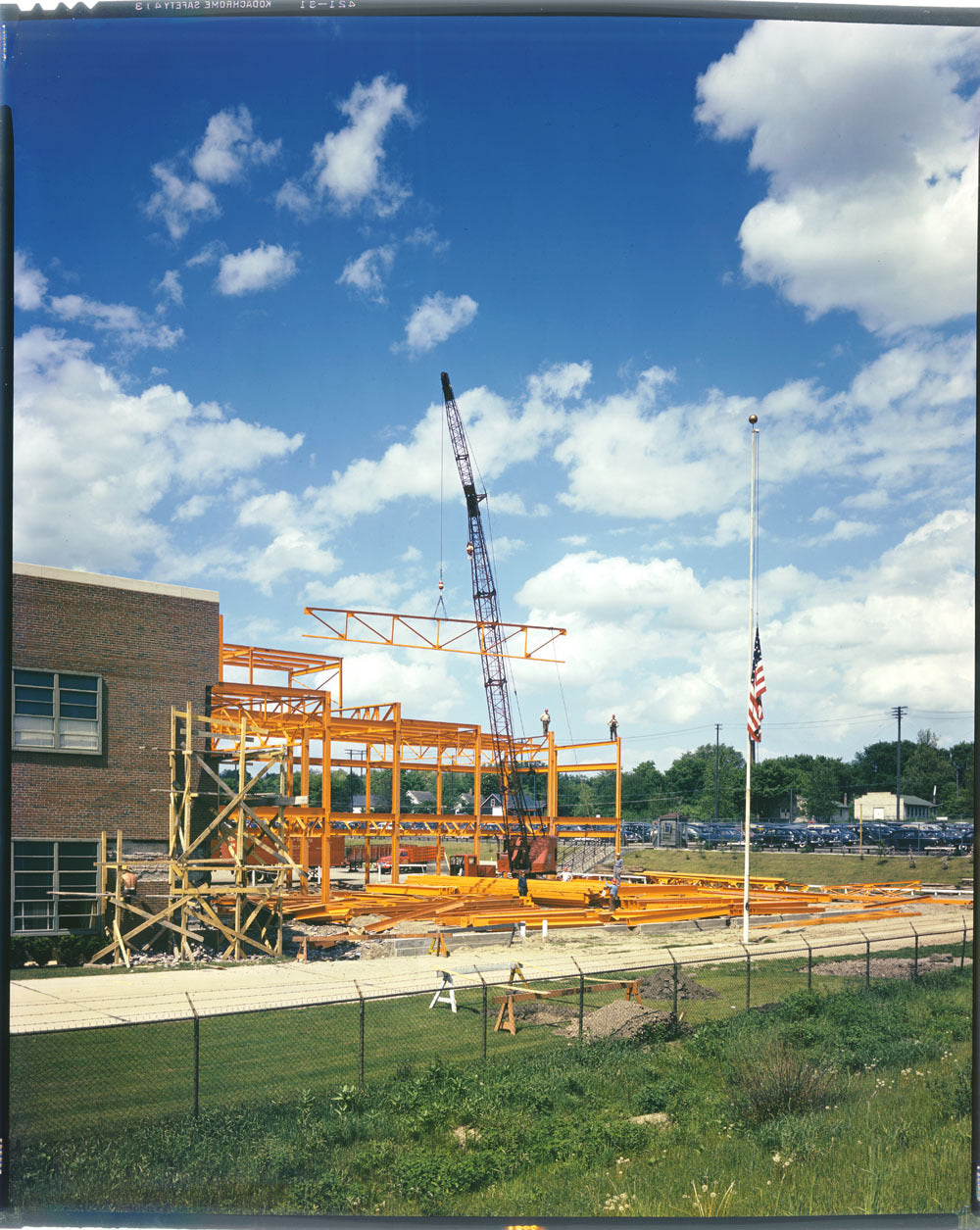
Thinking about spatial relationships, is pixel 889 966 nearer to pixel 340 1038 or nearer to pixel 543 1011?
pixel 543 1011

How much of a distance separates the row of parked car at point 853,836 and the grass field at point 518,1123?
62571 mm

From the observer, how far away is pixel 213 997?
822 inches

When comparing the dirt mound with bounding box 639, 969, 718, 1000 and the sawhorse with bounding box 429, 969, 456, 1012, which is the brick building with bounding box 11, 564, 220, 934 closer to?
the sawhorse with bounding box 429, 969, 456, 1012

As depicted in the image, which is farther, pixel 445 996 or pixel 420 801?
pixel 420 801

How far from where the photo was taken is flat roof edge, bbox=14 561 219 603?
84.6 feet

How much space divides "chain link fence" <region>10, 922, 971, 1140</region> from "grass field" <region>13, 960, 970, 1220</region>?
0.08 meters

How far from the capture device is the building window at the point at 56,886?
84.6 feet

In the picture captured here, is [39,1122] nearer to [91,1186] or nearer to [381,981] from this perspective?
[91,1186]

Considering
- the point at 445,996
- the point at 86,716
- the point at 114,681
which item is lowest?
the point at 445,996

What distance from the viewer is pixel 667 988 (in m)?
22.0

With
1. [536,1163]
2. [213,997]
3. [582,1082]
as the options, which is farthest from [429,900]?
[536,1163]

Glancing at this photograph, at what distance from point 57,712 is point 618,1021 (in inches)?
646

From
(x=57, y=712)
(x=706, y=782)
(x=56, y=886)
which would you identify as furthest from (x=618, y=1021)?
(x=706, y=782)

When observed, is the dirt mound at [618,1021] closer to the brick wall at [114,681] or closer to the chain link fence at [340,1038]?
the chain link fence at [340,1038]
